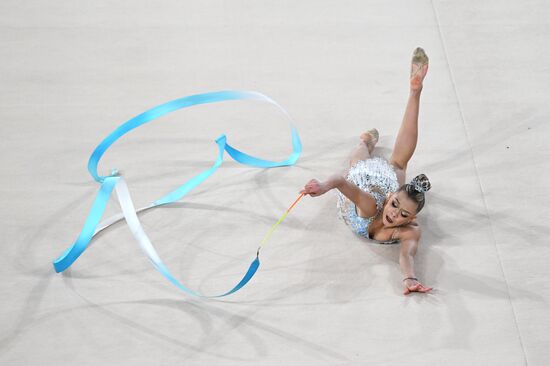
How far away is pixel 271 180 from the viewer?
236 cm

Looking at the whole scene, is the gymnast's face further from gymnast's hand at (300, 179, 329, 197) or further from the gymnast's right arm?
gymnast's hand at (300, 179, 329, 197)

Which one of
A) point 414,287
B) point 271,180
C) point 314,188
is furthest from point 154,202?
point 414,287

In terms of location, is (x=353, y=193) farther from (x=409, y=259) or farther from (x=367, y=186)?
(x=409, y=259)

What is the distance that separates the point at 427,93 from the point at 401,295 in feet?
2.80

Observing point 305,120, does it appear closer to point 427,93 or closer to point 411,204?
point 427,93

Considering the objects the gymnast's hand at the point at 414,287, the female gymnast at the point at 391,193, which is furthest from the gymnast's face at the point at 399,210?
the gymnast's hand at the point at 414,287

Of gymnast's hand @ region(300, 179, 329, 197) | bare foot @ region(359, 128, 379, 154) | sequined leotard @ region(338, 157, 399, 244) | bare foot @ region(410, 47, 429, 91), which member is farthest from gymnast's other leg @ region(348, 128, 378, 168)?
gymnast's hand @ region(300, 179, 329, 197)

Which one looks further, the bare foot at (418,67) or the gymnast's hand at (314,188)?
the bare foot at (418,67)

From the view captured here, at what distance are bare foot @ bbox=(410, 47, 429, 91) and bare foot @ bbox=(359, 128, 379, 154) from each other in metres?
0.23

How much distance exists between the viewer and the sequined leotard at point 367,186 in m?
2.17

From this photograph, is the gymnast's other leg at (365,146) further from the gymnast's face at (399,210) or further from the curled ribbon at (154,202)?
the gymnast's face at (399,210)

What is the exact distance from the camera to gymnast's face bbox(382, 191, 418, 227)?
6.81ft

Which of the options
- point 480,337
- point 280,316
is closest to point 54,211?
point 280,316

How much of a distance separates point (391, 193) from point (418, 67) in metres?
0.35
